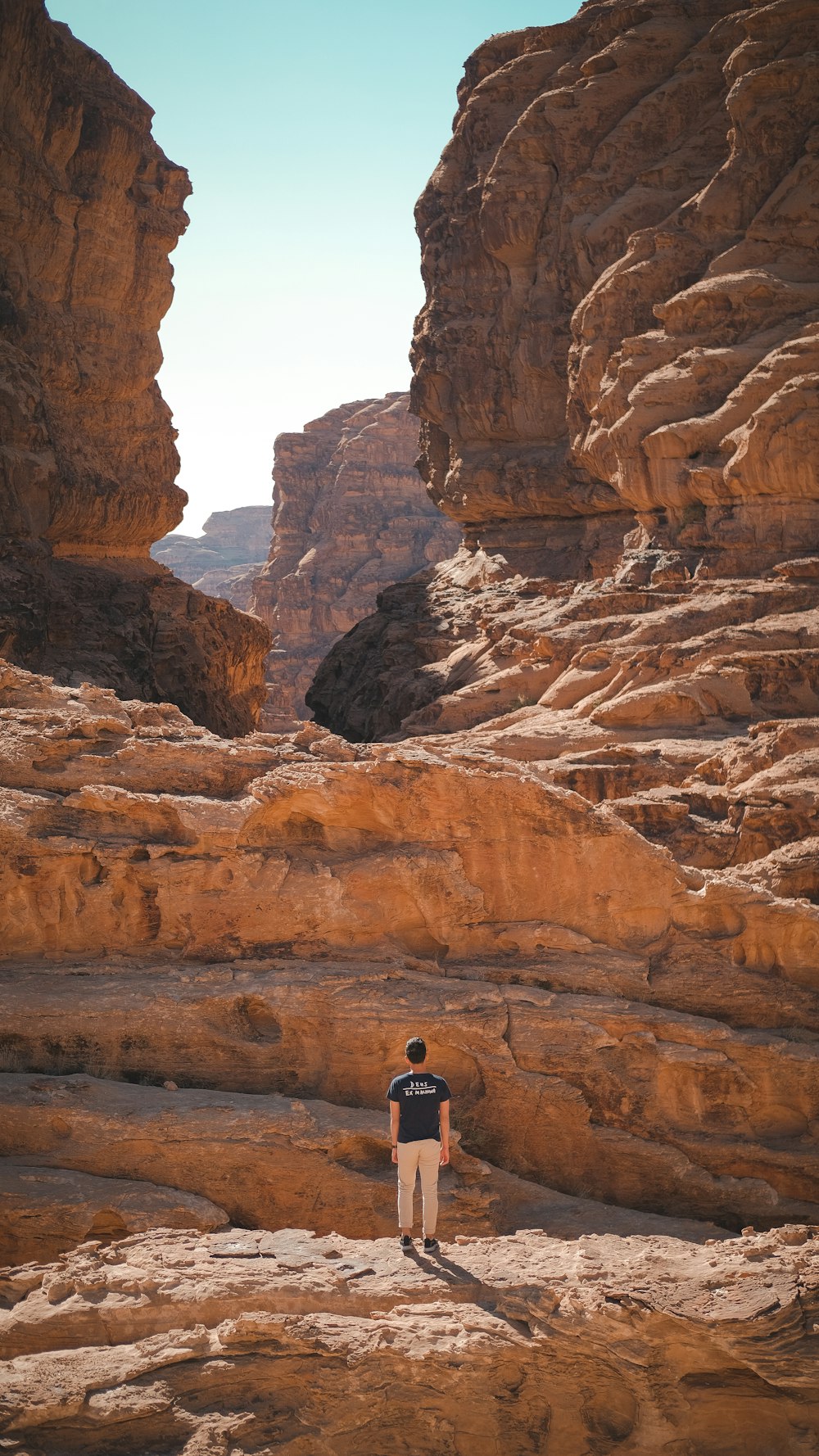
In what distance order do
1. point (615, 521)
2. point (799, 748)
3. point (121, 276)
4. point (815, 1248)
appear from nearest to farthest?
point (815, 1248) < point (799, 748) < point (121, 276) < point (615, 521)

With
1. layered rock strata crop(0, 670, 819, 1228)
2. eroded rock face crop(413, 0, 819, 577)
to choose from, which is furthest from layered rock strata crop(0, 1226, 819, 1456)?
eroded rock face crop(413, 0, 819, 577)

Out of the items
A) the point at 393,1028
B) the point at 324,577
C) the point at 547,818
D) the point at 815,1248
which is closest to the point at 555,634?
the point at 547,818

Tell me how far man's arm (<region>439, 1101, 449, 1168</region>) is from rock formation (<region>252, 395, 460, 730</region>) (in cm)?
5966

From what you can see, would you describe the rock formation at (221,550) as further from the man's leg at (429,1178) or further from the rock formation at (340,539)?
the man's leg at (429,1178)

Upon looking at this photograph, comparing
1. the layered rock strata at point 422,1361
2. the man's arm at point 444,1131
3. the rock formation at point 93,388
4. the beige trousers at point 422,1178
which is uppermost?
the rock formation at point 93,388

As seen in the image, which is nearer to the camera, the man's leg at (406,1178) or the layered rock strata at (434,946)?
the man's leg at (406,1178)

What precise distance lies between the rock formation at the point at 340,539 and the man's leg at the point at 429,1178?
59697 mm

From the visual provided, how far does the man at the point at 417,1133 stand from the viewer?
6.58 meters

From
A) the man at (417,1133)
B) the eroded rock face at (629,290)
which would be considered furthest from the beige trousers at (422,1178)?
the eroded rock face at (629,290)

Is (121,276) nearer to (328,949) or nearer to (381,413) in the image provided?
(328,949)

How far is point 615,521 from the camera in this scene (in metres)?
40.1

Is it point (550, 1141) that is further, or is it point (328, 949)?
point (328, 949)

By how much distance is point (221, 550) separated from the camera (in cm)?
12581

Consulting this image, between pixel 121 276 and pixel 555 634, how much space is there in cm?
1541
